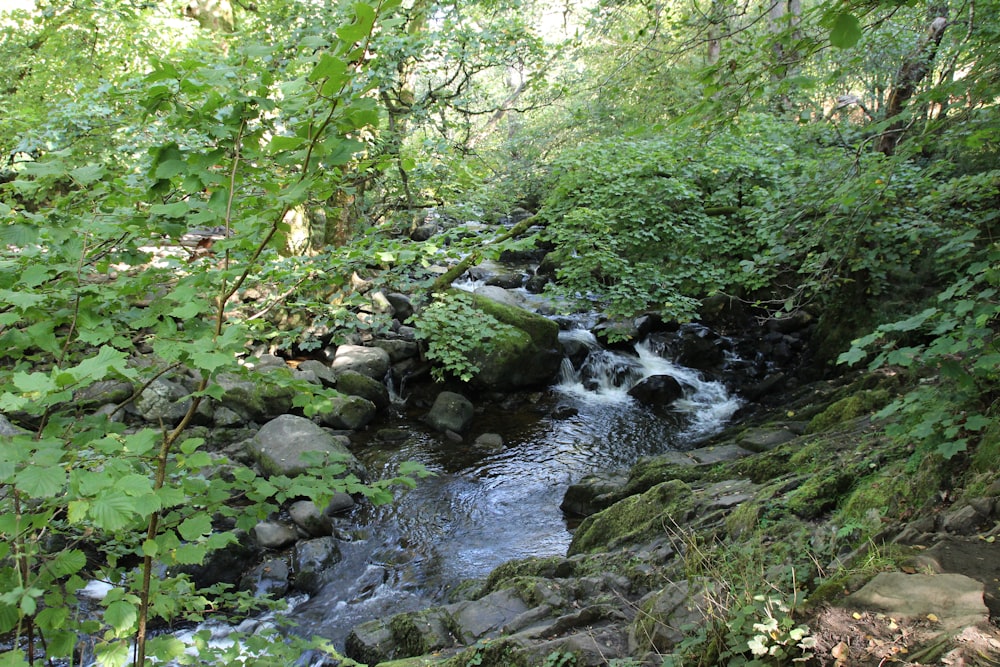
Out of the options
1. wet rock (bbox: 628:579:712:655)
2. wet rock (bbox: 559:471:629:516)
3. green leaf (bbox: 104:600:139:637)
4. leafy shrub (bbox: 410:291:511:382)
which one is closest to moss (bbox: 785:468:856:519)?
wet rock (bbox: 628:579:712:655)

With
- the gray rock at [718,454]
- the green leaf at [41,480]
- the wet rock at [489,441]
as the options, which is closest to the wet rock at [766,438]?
the gray rock at [718,454]

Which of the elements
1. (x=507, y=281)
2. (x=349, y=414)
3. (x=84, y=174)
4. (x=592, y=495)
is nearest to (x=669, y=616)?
(x=84, y=174)

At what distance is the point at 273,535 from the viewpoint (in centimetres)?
604

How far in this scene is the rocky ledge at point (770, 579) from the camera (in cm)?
207

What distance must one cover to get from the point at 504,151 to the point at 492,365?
6621mm

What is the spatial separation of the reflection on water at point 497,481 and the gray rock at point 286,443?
2.94 ft

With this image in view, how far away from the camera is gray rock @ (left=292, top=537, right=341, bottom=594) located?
5569mm

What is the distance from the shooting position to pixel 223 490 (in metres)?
2.21

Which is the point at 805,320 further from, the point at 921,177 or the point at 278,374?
the point at 278,374

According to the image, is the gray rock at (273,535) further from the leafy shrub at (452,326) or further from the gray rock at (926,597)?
the gray rock at (926,597)

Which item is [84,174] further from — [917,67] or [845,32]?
[917,67]

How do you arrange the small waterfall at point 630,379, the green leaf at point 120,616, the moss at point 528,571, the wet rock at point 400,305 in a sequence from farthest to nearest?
the wet rock at point 400,305 → the small waterfall at point 630,379 → the moss at point 528,571 → the green leaf at point 120,616

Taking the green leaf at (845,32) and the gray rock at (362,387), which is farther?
the gray rock at (362,387)

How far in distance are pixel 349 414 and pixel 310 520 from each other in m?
2.59
